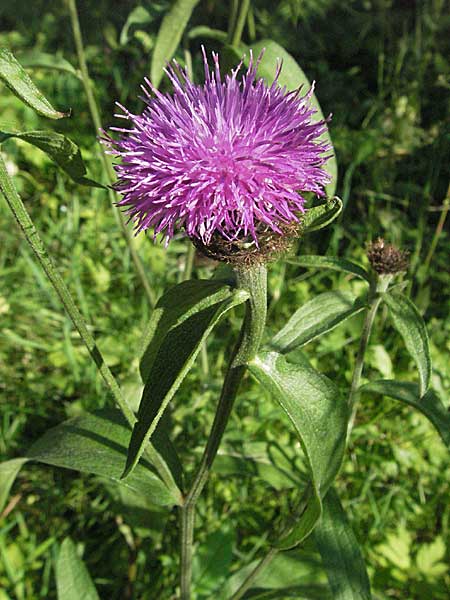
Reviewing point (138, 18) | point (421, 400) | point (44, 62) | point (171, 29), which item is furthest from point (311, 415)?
point (138, 18)

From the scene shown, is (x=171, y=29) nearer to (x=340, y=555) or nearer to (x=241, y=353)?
(x=241, y=353)

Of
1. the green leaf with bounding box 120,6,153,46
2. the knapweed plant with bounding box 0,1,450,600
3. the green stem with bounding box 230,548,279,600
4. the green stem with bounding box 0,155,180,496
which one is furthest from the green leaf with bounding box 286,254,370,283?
the green leaf with bounding box 120,6,153,46

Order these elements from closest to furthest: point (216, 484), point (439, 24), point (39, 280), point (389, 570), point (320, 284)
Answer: point (389, 570), point (216, 484), point (39, 280), point (320, 284), point (439, 24)

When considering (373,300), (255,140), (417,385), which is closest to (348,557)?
(417,385)

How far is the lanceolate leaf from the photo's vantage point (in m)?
1.05

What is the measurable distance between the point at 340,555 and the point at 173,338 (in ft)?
1.66

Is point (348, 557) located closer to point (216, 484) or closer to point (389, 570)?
point (389, 570)

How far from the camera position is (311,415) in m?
0.88

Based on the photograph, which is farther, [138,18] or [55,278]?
[138,18]

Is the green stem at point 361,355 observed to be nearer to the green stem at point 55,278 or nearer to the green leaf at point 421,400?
the green leaf at point 421,400

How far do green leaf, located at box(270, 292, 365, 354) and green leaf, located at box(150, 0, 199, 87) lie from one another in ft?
2.05

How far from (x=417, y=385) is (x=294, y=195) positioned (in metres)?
0.44

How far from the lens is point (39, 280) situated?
191 centimetres

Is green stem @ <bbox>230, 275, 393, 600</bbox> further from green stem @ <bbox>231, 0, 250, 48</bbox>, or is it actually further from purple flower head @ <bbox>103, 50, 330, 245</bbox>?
green stem @ <bbox>231, 0, 250, 48</bbox>
